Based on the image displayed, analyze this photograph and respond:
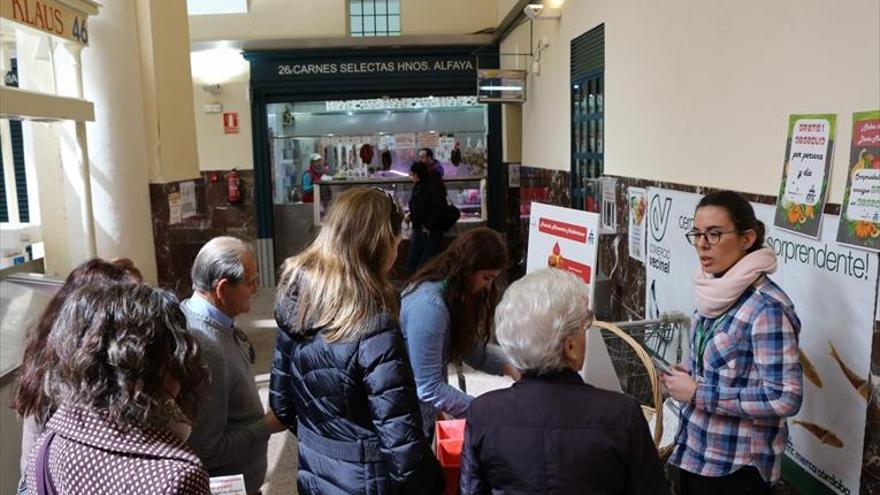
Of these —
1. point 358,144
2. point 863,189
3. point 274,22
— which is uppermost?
point 274,22

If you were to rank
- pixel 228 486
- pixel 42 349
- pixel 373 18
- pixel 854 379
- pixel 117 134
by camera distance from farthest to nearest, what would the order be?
pixel 373 18
pixel 117 134
pixel 854 379
pixel 228 486
pixel 42 349

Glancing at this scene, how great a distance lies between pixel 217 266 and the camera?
2258 mm

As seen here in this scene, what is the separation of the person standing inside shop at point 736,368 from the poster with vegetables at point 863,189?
0.35 metres

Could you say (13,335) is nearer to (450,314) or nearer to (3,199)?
(3,199)

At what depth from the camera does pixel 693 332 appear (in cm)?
230

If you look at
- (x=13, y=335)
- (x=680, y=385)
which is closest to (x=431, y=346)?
(x=680, y=385)

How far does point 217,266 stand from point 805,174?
2058 millimetres

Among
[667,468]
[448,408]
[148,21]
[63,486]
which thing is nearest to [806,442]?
[667,468]

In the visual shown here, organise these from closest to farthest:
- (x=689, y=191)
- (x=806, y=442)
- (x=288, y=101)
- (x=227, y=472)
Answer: (x=227, y=472) < (x=806, y=442) < (x=689, y=191) < (x=288, y=101)

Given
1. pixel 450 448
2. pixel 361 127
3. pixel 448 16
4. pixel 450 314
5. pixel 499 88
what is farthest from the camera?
pixel 361 127

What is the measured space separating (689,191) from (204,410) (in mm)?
2567

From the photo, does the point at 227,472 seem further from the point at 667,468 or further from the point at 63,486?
the point at 667,468

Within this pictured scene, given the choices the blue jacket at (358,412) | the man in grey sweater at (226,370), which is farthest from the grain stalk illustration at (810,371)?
the man in grey sweater at (226,370)

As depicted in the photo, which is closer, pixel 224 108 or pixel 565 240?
pixel 565 240
